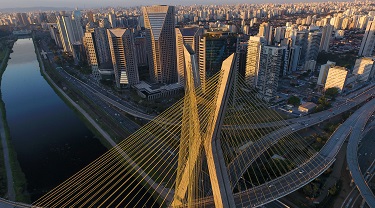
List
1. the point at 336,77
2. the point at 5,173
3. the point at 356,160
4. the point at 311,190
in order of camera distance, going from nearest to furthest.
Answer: the point at 311,190 < the point at 356,160 < the point at 5,173 < the point at 336,77

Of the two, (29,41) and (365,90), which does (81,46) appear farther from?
(365,90)

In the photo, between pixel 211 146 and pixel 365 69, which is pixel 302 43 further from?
pixel 211 146

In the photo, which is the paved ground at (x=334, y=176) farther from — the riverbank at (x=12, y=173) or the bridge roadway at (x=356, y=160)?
the riverbank at (x=12, y=173)

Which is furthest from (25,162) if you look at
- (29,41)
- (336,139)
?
(29,41)

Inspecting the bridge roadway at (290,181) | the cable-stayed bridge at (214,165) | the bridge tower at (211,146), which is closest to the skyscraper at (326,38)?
the cable-stayed bridge at (214,165)

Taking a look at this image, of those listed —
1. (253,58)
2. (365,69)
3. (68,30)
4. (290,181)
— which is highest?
(68,30)

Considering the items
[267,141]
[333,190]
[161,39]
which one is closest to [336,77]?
[267,141]
